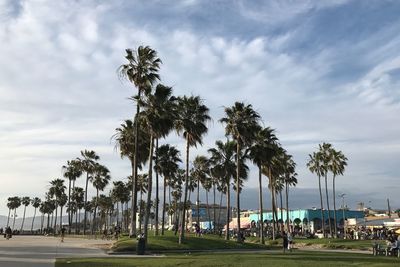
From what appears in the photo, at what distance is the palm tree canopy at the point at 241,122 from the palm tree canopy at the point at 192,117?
7.78 meters

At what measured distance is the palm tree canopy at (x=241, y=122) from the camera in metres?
52.1

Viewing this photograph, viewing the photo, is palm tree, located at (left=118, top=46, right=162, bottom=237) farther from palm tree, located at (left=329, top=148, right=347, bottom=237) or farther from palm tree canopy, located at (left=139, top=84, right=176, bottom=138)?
palm tree, located at (left=329, top=148, right=347, bottom=237)

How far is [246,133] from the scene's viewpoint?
52219 mm

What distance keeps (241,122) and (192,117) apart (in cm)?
949

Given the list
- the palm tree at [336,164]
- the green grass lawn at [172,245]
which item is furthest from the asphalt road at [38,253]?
the palm tree at [336,164]

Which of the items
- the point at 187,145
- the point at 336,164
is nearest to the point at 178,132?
the point at 187,145

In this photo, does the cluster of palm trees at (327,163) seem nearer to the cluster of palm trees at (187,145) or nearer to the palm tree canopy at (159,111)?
the cluster of palm trees at (187,145)

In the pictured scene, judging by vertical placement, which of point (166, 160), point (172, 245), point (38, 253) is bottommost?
point (38, 253)

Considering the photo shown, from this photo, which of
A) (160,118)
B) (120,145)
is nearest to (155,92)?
(160,118)

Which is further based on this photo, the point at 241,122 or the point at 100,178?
the point at 100,178

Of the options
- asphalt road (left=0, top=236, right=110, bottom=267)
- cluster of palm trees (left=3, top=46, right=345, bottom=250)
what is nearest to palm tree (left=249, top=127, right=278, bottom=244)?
cluster of palm trees (left=3, top=46, right=345, bottom=250)

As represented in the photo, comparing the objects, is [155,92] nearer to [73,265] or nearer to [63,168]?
[73,265]

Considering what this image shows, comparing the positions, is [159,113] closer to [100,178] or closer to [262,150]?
[262,150]

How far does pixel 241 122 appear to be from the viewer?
5228 cm
